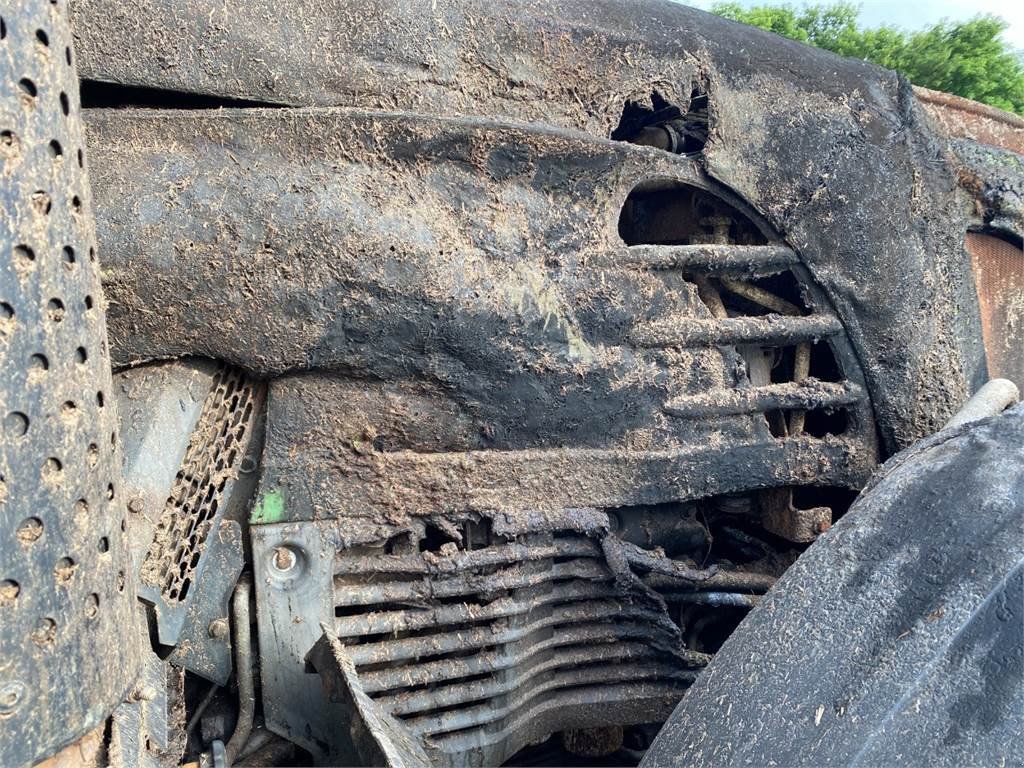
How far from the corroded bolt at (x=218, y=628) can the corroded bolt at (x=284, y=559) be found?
138 mm

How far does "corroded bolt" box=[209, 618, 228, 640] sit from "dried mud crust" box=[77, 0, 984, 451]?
48cm

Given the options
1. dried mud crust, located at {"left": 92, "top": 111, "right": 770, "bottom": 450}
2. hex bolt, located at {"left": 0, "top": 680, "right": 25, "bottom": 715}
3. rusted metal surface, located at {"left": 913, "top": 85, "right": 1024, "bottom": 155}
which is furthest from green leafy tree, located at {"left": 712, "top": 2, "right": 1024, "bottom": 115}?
hex bolt, located at {"left": 0, "top": 680, "right": 25, "bottom": 715}

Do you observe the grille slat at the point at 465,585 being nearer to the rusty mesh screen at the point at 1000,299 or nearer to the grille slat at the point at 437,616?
the grille slat at the point at 437,616

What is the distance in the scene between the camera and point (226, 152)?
163cm

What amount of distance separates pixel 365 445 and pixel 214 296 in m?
0.41

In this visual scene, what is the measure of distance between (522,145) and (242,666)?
3.82 ft

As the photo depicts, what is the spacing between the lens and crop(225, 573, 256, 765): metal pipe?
1696 millimetres

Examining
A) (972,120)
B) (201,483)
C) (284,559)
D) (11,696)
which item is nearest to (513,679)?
(284,559)

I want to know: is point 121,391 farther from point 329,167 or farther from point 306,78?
point 306,78

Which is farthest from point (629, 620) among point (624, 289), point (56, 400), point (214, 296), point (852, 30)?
point (852, 30)

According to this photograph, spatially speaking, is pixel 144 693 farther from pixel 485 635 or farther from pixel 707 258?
pixel 707 258

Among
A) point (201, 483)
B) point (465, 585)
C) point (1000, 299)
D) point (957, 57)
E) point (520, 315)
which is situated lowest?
point (465, 585)

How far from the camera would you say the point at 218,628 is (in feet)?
5.49

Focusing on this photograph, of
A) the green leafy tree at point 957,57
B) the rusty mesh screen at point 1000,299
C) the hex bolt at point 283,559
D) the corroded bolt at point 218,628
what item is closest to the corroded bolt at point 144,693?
the corroded bolt at point 218,628
